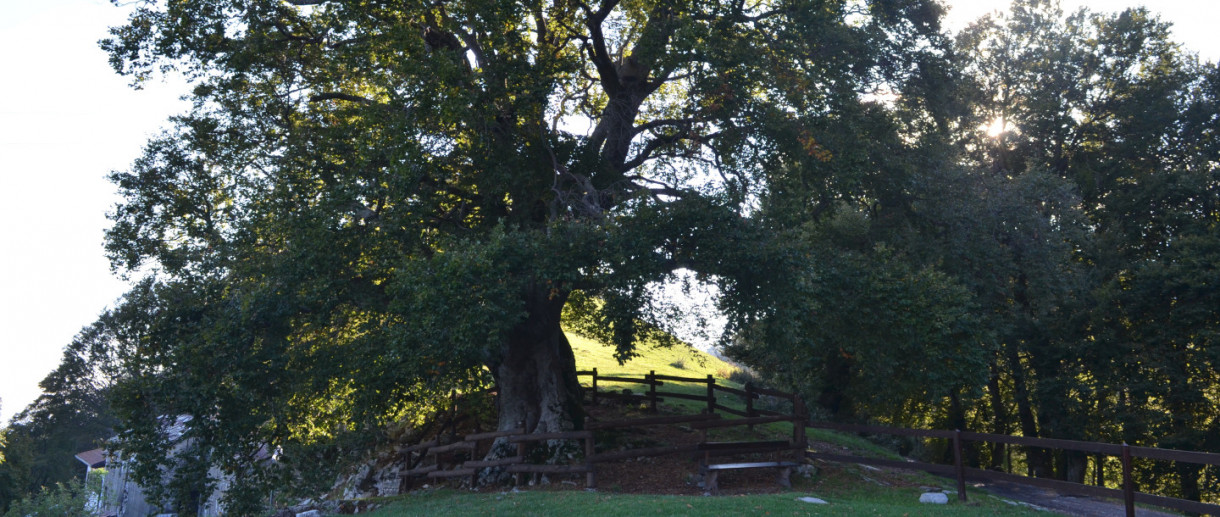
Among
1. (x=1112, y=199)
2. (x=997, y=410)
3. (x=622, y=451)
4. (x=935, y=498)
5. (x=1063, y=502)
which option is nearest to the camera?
(x=935, y=498)

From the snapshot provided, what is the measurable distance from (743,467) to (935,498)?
11.8 feet

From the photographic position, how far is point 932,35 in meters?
21.9

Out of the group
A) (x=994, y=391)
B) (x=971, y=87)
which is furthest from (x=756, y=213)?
(x=994, y=391)

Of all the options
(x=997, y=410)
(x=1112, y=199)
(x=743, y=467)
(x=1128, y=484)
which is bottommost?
(x=743, y=467)

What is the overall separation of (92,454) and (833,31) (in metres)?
62.5

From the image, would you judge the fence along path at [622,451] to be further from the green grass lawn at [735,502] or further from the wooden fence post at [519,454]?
the green grass lawn at [735,502]

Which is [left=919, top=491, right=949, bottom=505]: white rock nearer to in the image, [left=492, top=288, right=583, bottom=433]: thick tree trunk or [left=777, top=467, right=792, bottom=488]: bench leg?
[left=777, top=467, right=792, bottom=488]: bench leg

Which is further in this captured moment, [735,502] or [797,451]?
[797,451]

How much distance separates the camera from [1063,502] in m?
15.1

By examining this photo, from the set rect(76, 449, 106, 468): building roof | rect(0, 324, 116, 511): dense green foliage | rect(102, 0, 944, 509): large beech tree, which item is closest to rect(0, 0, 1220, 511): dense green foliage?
rect(102, 0, 944, 509): large beech tree

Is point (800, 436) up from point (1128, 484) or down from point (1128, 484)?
down

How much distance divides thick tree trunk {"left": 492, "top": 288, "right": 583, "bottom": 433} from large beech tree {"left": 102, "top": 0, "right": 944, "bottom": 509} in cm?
6

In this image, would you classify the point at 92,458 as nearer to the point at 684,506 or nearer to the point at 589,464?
the point at 589,464

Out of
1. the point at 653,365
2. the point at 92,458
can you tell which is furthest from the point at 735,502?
the point at 92,458
